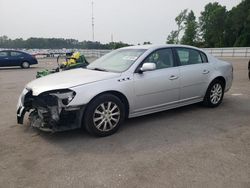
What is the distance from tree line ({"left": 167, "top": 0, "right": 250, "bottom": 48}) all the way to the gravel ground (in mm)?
54660

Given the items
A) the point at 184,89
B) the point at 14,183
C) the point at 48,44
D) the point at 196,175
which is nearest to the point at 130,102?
the point at 184,89

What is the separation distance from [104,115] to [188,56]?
2.47m

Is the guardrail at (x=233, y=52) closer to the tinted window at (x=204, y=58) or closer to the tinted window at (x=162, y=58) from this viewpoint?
the tinted window at (x=204, y=58)

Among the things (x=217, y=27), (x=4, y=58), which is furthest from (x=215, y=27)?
(x=4, y=58)

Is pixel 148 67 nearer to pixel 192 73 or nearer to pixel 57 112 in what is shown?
pixel 192 73

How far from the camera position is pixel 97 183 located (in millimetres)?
3037

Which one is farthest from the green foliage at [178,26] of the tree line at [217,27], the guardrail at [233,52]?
the guardrail at [233,52]

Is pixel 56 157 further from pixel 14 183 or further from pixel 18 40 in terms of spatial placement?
pixel 18 40

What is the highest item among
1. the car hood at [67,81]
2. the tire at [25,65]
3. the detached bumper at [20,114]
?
the car hood at [67,81]

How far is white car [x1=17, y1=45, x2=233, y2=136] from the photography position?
4234 millimetres

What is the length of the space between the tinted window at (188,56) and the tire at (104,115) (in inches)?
72.1

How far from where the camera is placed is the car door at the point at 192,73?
5496 millimetres

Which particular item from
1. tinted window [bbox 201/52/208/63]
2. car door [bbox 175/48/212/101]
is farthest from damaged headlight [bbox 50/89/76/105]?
tinted window [bbox 201/52/208/63]

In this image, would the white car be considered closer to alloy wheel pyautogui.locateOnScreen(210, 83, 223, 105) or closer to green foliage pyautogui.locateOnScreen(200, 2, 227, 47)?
alloy wheel pyautogui.locateOnScreen(210, 83, 223, 105)
